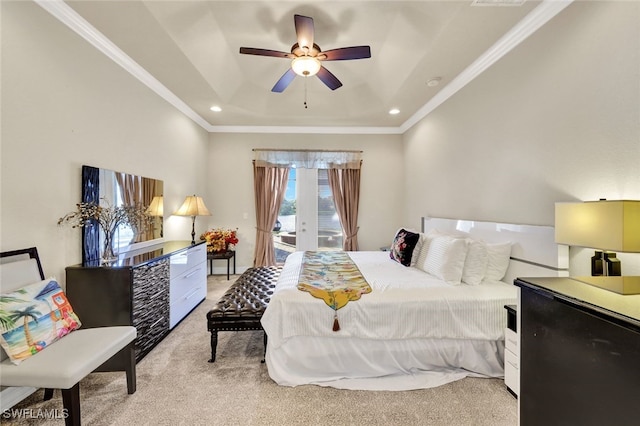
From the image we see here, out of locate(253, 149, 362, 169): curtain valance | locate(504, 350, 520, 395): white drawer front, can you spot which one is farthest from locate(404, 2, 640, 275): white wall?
locate(253, 149, 362, 169): curtain valance

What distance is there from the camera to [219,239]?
4.62 meters

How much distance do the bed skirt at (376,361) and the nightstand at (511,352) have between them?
0.52ft

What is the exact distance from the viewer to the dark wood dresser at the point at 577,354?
0.94 m

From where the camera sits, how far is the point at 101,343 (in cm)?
168

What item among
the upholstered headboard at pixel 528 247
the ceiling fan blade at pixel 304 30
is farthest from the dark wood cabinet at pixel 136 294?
the upholstered headboard at pixel 528 247

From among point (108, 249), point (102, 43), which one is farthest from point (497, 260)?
point (102, 43)

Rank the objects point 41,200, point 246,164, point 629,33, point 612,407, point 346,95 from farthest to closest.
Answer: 1. point 246,164
2. point 346,95
3. point 41,200
4. point 629,33
5. point 612,407

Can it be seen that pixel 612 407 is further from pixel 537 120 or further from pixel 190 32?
pixel 190 32

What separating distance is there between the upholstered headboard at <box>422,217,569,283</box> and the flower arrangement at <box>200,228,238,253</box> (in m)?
3.74

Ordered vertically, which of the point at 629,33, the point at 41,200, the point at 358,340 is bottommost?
the point at 358,340

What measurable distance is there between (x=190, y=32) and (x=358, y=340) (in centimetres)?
313

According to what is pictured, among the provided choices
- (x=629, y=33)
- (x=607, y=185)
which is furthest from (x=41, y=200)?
(x=629, y=33)

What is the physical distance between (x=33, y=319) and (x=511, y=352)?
315 centimetres

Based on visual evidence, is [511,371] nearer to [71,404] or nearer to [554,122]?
[554,122]
